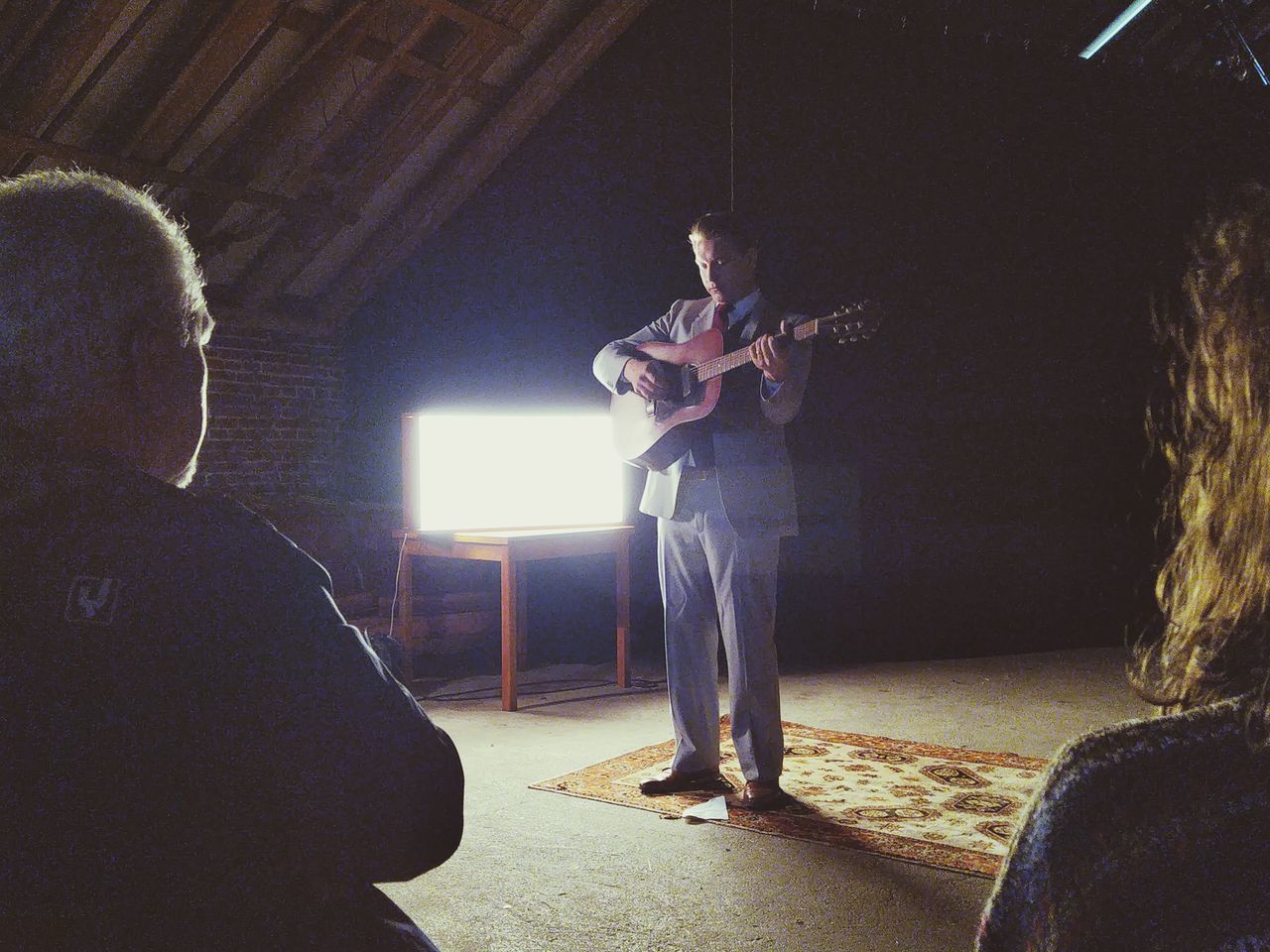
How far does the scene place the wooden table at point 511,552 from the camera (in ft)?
13.9

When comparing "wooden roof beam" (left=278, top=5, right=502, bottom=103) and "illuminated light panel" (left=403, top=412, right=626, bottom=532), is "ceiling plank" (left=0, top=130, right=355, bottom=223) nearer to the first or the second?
"wooden roof beam" (left=278, top=5, right=502, bottom=103)

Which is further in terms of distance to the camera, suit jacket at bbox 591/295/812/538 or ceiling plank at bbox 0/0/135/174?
ceiling plank at bbox 0/0/135/174

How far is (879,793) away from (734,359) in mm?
1256

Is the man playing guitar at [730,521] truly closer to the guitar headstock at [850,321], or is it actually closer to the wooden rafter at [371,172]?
the guitar headstock at [850,321]

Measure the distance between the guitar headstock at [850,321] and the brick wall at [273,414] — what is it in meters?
3.99

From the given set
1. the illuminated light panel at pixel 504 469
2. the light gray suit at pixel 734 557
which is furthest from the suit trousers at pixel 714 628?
the illuminated light panel at pixel 504 469

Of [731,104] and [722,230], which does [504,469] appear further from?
[731,104]

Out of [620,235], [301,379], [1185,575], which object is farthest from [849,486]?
[1185,575]

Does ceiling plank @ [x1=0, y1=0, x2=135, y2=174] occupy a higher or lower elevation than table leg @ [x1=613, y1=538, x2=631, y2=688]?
higher

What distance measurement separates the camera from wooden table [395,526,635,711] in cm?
424

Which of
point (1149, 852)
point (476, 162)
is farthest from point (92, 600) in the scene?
point (476, 162)

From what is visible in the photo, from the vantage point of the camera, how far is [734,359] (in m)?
3.00

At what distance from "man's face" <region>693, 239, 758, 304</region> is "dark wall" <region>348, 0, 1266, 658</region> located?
224cm

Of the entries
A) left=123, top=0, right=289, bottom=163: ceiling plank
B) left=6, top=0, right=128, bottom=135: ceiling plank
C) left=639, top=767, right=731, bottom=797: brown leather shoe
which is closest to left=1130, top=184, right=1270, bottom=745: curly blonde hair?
left=639, top=767, right=731, bottom=797: brown leather shoe
